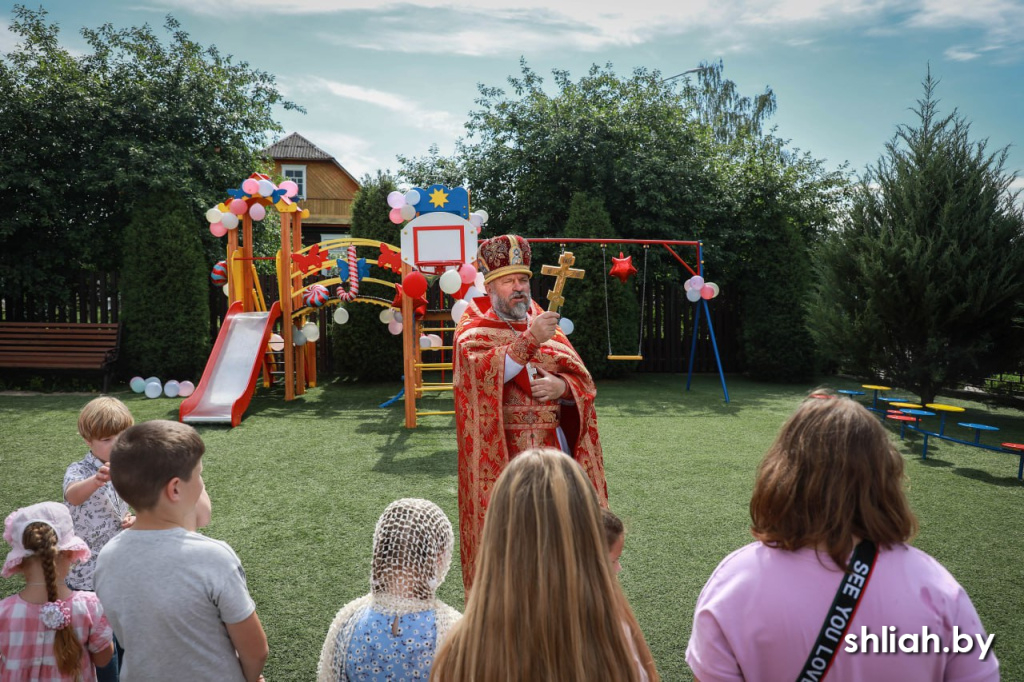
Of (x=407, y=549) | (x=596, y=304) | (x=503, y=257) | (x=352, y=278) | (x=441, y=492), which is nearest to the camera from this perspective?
(x=407, y=549)

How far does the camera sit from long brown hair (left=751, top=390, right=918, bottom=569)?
1505 millimetres

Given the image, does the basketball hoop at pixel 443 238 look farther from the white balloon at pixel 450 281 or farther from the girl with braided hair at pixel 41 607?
the girl with braided hair at pixel 41 607

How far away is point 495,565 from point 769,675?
64 centimetres

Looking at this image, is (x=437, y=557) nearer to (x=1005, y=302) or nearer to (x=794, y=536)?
(x=794, y=536)

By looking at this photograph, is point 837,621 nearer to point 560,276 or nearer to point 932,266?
point 560,276

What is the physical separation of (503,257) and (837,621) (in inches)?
94.4

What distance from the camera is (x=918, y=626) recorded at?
146 cm

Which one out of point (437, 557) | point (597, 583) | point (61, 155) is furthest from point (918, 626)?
point (61, 155)

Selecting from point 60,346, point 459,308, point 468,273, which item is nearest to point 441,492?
point 459,308

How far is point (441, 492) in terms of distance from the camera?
6012 millimetres

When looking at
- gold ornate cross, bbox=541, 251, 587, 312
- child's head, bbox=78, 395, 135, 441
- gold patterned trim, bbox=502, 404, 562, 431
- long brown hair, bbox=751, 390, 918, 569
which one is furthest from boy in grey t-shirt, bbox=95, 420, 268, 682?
gold ornate cross, bbox=541, 251, 587, 312

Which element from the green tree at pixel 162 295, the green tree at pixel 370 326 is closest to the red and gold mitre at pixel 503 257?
the green tree at pixel 370 326

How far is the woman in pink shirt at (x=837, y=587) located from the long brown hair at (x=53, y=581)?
6.32 ft

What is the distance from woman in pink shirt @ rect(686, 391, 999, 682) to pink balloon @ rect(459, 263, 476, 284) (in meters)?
7.18
